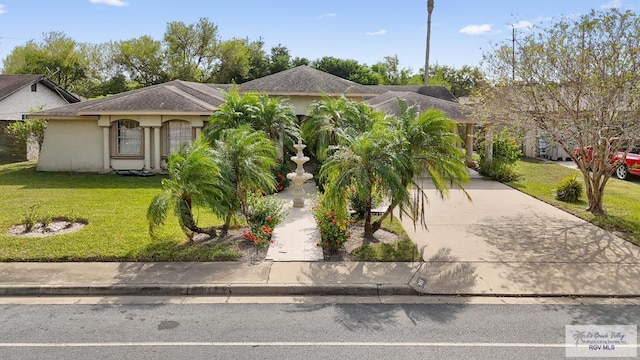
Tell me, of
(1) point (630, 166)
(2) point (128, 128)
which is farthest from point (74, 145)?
(1) point (630, 166)

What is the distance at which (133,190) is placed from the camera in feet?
55.8

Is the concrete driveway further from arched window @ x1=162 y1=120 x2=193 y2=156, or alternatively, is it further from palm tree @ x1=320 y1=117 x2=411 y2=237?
arched window @ x1=162 y1=120 x2=193 y2=156

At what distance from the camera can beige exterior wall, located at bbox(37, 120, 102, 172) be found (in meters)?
21.5

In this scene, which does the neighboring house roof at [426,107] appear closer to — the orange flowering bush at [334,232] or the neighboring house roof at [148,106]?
the neighboring house roof at [148,106]

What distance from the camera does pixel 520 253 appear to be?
33.6 feet

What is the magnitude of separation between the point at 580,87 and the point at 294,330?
30.9 feet

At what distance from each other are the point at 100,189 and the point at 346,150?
35.4 ft

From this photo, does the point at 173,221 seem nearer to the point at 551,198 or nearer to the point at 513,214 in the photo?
the point at 513,214

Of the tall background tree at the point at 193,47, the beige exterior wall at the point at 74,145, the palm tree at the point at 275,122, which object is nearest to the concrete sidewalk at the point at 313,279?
the palm tree at the point at 275,122

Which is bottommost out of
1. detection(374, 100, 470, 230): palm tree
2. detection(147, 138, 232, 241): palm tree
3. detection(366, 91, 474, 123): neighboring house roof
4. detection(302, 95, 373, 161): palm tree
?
detection(147, 138, 232, 241): palm tree

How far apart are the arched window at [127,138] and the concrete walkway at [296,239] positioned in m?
10.2

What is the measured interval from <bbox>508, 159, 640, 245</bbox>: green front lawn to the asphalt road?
5.73m

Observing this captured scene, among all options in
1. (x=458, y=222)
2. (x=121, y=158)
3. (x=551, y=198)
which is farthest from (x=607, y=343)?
(x=121, y=158)

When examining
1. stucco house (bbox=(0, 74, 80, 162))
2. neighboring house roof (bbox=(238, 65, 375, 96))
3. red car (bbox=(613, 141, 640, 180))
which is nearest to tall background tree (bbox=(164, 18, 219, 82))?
stucco house (bbox=(0, 74, 80, 162))
